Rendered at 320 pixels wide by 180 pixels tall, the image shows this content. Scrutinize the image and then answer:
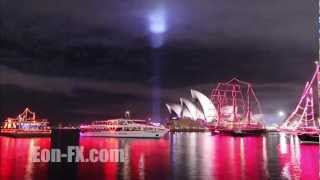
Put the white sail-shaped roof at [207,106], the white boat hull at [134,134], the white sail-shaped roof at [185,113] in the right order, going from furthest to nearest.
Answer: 1. the white sail-shaped roof at [185,113]
2. the white sail-shaped roof at [207,106]
3. the white boat hull at [134,134]

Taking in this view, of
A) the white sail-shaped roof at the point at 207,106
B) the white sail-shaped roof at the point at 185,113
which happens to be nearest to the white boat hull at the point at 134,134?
the white sail-shaped roof at the point at 207,106

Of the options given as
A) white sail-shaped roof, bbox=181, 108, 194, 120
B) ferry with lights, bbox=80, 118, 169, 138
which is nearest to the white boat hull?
ferry with lights, bbox=80, 118, 169, 138

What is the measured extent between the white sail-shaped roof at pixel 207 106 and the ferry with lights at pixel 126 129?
10605 mm

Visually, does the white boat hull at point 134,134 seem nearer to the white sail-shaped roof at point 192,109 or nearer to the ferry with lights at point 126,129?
the ferry with lights at point 126,129

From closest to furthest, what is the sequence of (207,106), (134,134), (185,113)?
(134,134), (207,106), (185,113)

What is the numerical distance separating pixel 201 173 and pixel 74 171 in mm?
2766

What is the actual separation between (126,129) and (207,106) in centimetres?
1432

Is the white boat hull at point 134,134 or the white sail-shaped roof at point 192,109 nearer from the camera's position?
the white boat hull at point 134,134

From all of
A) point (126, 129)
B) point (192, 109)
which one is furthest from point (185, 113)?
point (126, 129)

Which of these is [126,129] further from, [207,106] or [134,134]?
[207,106]

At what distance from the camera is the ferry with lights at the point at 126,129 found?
3769 centimetres

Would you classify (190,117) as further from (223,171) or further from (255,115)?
(223,171)

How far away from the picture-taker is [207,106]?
50.3 m

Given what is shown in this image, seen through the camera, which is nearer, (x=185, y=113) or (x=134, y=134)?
(x=134, y=134)
